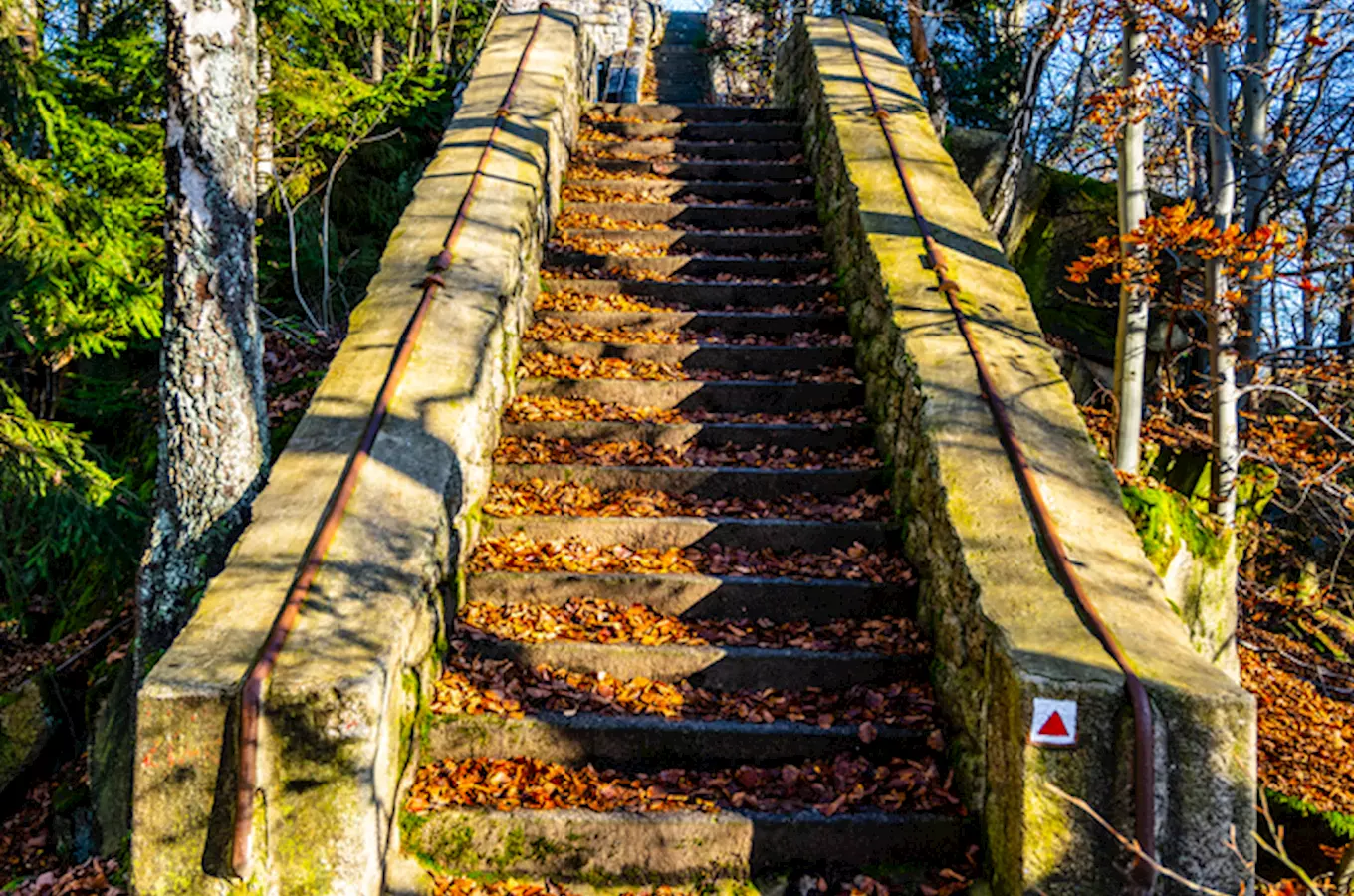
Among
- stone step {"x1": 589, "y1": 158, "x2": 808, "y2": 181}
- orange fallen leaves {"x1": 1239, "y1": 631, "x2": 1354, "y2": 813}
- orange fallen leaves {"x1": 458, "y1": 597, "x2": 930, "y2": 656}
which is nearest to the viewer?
orange fallen leaves {"x1": 458, "y1": 597, "x2": 930, "y2": 656}

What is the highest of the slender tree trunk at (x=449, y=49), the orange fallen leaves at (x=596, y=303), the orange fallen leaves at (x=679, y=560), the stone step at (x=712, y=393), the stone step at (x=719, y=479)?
the slender tree trunk at (x=449, y=49)

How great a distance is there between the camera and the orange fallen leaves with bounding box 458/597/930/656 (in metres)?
4.32

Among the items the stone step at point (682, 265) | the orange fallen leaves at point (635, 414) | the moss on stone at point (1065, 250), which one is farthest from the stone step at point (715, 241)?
the moss on stone at point (1065, 250)

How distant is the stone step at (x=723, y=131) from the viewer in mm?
9203

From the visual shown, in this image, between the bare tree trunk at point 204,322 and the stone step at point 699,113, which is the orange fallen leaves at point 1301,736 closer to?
the stone step at point 699,113

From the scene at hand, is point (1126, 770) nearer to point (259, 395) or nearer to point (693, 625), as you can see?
point (693, 625)

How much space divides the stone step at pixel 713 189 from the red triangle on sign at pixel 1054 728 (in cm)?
566

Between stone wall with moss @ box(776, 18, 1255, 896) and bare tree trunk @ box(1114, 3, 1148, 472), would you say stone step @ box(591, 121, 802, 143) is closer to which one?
stone wall with moss @ box(776, 18, 1255, 896)

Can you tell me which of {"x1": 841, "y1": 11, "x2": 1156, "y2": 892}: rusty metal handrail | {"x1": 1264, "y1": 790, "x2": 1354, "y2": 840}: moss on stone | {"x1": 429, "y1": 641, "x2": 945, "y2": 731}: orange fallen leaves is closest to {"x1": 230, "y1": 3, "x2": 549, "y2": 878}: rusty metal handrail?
{"x1": 429, "y1": 641, "x2": 945, "y2": 731}: orange fallen leaves

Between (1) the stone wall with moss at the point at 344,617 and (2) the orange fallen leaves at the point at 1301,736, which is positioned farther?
(2) the orange fallen leaves at the point at 1301,736

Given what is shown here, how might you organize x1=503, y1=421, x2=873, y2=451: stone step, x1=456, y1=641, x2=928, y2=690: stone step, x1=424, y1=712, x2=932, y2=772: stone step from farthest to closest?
x1=503, y1=421, x2=873, y2=451: stone step
x1=456, y1=641, x2=928, y2=690: stone step
x1=424, y1=712, x2=932, y2=772: stone step

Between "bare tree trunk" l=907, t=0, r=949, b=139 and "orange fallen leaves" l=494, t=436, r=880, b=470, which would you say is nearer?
"orange fallen leaves" l=494, t=436, r=880, b=470

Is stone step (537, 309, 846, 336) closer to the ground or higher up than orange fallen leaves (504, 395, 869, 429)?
higher up

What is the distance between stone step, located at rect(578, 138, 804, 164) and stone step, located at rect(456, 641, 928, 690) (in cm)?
570
